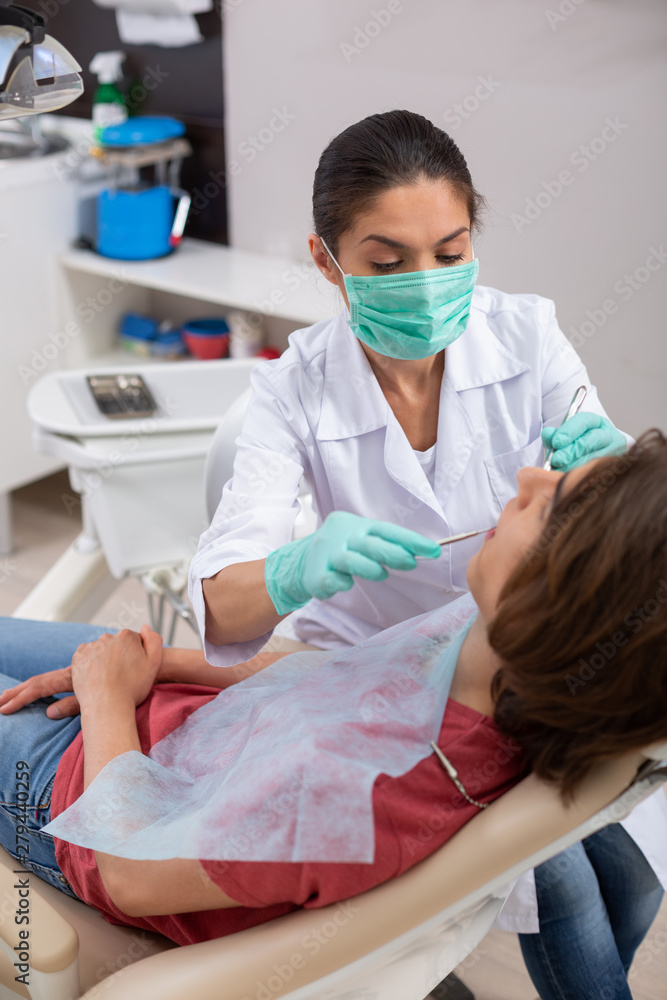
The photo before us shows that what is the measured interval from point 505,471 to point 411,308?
10.8 inches

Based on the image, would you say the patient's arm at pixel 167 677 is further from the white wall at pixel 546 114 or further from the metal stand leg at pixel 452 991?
the white wall at pixel 546 114

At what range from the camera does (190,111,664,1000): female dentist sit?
114 centimetres

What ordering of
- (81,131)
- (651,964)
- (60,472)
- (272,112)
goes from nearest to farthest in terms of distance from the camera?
(651,964)
(272,112)
(81,131)
(60,472)

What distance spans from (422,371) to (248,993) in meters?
0.85

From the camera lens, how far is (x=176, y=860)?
35.1 inches

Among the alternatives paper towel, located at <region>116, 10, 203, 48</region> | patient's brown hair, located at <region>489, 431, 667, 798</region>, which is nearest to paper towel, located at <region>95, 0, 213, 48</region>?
paper towel, located at <region>116, 10, 203, 48</region>

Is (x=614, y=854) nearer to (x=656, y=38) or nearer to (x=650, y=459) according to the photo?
(x=650, y=459)

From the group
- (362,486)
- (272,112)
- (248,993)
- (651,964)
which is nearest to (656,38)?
(272,112)

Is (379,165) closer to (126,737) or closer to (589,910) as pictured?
(126,737)

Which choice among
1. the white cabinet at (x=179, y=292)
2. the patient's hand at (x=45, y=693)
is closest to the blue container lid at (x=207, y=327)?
the white cabinet at (x=179, y=292)

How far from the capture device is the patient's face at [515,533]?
2.87 ft

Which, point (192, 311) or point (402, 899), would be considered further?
point (192, 311)

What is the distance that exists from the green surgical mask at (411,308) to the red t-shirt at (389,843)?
0.51m

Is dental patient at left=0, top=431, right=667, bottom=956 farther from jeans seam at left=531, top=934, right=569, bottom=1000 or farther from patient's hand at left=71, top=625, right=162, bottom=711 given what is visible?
jeans seam at left=531, top=934, right=569, bottom=1000
